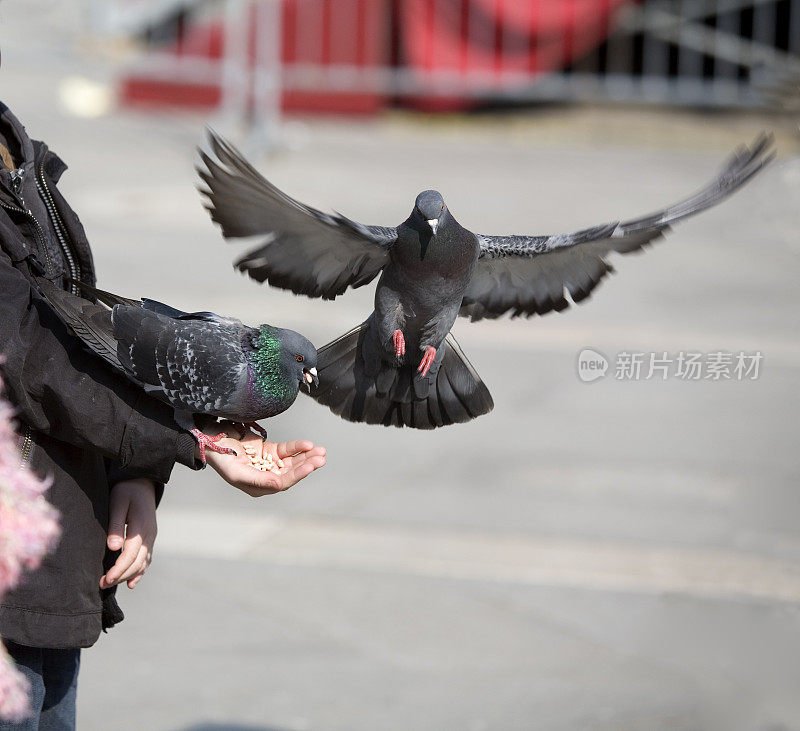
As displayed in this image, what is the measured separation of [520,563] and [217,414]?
11.3 feet

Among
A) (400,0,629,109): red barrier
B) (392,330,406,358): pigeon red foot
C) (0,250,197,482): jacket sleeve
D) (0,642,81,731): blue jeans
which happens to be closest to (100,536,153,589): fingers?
(0,642,81,731): blue jeans

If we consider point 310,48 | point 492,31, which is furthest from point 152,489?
point 492,31

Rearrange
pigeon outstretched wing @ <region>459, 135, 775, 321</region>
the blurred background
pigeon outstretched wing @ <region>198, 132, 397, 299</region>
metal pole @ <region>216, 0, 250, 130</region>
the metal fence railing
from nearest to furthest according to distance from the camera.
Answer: pigeon outstretched wing @ <region>198, 132, 397, 299</region> < pigeon outstretched wing @ <region>459, 135, 775, 321</region> < the blurred background < metal pole @ <region>216, 0, 250, 130</region> < the metal fence railing

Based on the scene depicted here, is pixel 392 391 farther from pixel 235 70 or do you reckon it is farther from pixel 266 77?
pixel 235 70

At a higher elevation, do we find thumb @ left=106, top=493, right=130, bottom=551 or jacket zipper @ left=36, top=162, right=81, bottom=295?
jacket zipper @ left=36, top=162, right=81, bottom=295

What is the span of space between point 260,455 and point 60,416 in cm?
34

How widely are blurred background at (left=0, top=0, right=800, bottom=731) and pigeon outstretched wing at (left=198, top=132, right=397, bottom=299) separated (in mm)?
2465

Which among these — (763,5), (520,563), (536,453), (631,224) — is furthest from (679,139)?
(631,224)

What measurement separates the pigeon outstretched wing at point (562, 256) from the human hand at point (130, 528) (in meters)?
0.71

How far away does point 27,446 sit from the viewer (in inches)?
80.7

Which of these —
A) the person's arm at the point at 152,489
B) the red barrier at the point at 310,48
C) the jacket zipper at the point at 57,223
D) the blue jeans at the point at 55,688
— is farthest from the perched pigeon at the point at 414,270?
the red barrier at the point at 310,48

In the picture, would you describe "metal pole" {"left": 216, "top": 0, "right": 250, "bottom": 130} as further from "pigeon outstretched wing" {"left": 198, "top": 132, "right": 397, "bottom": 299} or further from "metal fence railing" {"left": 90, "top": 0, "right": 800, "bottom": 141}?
"pigeon outstretched wing" {"left": 198, "top": 132, "right": 397, "bottom": 299}

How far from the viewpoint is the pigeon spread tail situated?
203cm

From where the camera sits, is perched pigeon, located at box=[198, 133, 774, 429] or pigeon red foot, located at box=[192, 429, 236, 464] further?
pigeon red foot, located at box=[192, 429, 236, 464]
